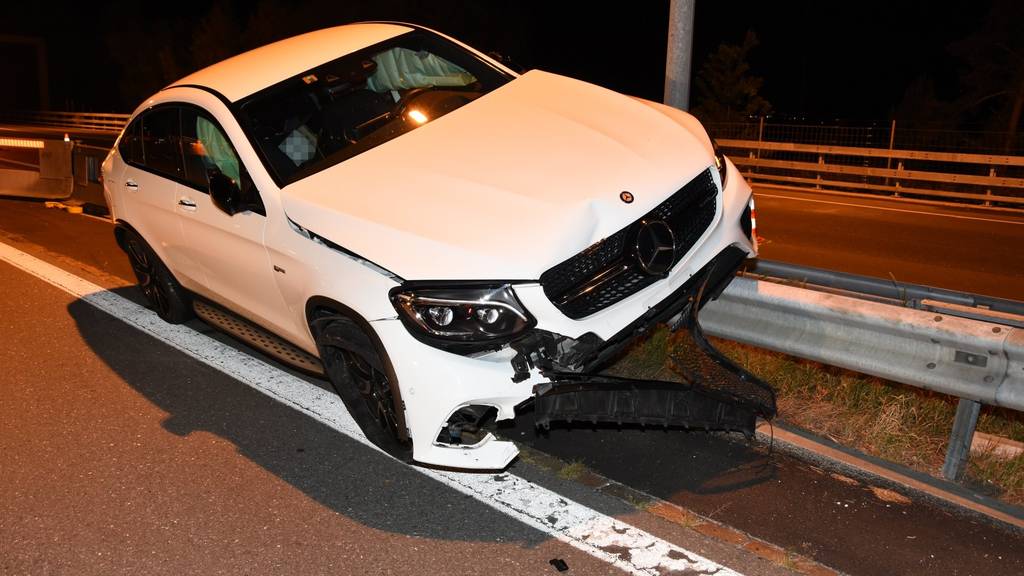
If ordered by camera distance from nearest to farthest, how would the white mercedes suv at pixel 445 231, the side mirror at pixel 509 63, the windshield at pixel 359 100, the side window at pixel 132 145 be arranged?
the white mercedes suv at pixel 445 231
the windshield at pixel 359 100
the side mirror at pixel 509 63
the side window at pixel 132 145

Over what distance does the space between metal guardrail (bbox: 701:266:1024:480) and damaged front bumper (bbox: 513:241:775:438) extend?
28 centimetres

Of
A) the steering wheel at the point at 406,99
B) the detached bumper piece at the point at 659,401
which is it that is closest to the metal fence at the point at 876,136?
the steering wheel at the point at 406,99

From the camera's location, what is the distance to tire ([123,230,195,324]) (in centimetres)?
615

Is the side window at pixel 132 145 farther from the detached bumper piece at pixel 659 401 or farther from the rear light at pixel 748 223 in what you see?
the rear light at pixel 748 223

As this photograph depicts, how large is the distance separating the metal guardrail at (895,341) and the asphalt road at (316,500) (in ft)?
1.68

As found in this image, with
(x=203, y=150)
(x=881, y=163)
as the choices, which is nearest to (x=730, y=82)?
(x=881, y=163)

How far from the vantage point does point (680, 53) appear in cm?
714

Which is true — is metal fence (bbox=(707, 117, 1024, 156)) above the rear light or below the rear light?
above

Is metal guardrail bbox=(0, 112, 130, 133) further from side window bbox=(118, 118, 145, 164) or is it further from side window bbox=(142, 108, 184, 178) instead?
side window bbox=(142, 108, 184, 178)

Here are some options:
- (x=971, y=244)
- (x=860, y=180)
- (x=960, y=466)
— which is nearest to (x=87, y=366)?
(x=960, y=466)

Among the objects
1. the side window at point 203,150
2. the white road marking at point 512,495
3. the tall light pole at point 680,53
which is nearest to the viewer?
the white road marking at point 512,495

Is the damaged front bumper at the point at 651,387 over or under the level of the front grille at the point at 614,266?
under

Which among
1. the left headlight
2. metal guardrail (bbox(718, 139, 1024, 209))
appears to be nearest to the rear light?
the left headlight

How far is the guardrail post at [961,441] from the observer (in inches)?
162
